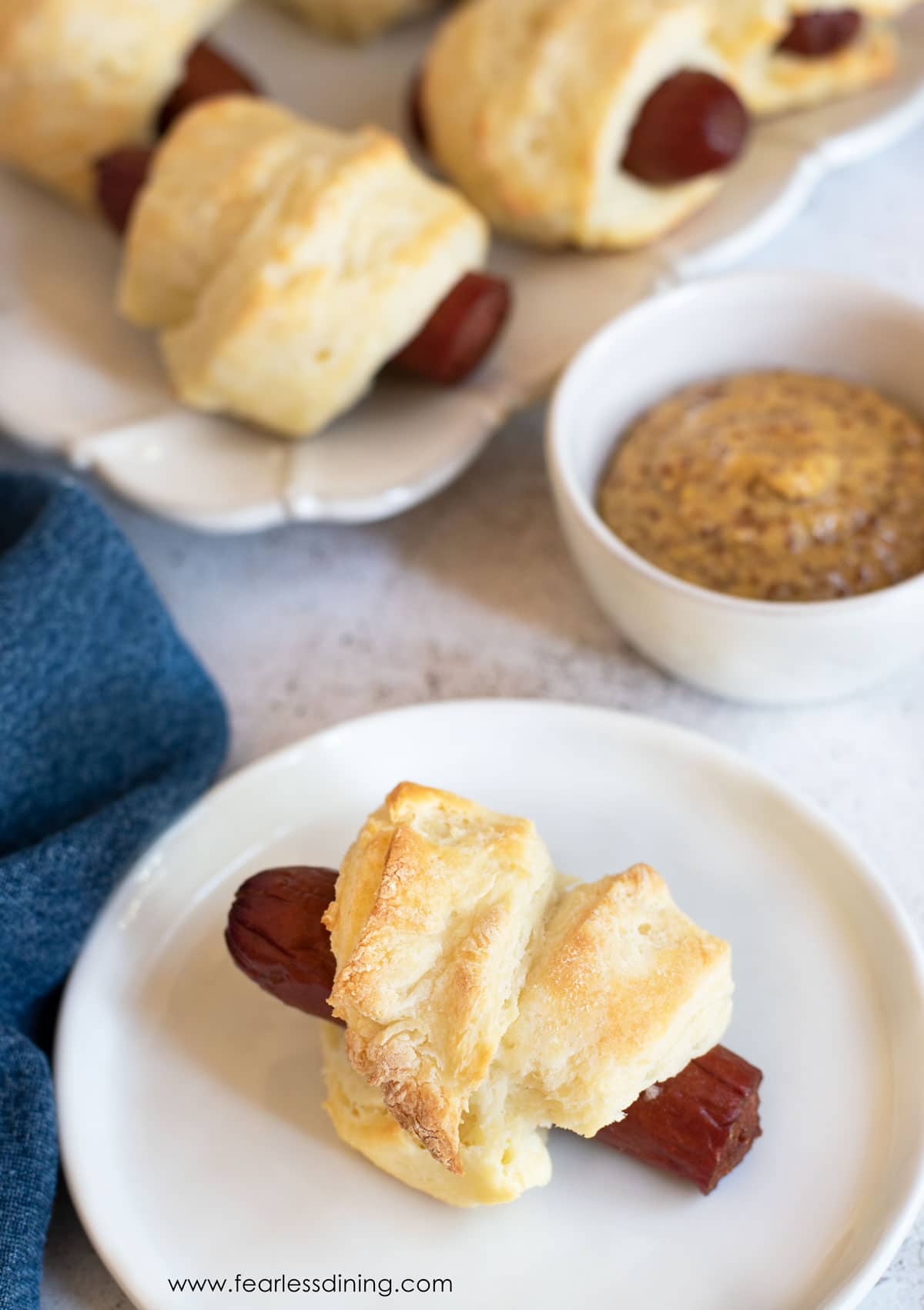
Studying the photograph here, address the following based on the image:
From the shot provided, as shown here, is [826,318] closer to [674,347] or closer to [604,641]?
[674,347]

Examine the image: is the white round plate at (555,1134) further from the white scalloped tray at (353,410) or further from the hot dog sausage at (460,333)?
the hot dog sausage at (460,333)

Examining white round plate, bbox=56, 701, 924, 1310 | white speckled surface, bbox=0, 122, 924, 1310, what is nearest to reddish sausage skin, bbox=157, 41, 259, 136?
white speckled surface, bbox=0, 122, 924, 1310

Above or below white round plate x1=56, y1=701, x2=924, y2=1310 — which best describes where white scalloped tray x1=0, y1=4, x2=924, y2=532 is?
above

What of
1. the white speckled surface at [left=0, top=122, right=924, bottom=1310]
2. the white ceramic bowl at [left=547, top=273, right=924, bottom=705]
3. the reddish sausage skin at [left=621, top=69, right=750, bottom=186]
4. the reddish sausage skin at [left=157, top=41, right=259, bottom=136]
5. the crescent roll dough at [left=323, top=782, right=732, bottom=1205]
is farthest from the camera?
the reddish sausage skin at [left=157, top=41, right=259, bottom=136]

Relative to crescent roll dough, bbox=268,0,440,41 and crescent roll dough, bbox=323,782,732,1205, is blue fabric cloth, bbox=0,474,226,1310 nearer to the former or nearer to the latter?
crescent roll dough, bbox=323,782,732,1205

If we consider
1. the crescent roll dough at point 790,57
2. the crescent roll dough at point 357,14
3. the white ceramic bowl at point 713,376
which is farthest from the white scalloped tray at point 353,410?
the crescent roll dough at point 357,14

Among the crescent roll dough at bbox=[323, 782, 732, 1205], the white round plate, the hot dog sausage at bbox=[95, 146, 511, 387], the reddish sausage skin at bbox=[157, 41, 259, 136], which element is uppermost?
the reddish sausage skin at bbox=[157, 41, 259, 136]

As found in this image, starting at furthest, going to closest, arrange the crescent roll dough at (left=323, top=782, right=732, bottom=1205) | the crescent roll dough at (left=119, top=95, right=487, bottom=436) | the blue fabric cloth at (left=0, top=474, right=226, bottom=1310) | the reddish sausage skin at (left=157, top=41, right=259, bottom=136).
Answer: the reddish sausage skin at (left=157, top=41, right=259, bottom=136) < the crescent roll dough at (left=119, top=95, right=487, bottom=436) < the blue fabric cloth at (left=0, top=474, right=226, bottom=1310) < the crescent roll dough at (left=323, top=782, right=732, bottom=1205)

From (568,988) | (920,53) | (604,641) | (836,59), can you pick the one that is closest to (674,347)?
(604,641)

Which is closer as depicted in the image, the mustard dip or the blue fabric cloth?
the blue fabric cloth
